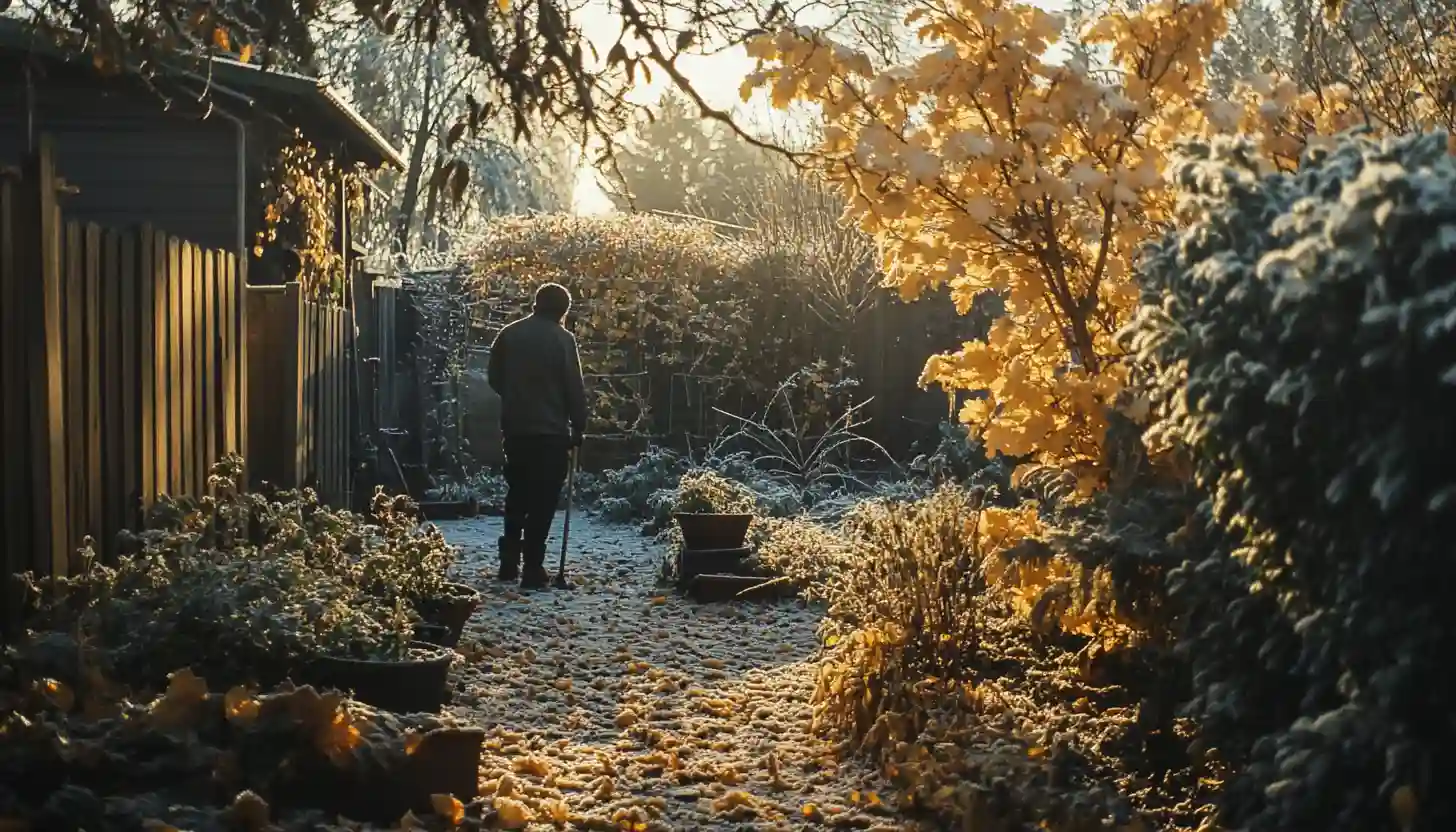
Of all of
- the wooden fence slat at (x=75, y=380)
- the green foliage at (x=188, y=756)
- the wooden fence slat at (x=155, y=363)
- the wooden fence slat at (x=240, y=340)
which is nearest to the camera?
the green foliage at (x=188, y=756)

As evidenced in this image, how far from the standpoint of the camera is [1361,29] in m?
16.9

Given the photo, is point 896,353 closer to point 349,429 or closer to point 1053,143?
point 349,429

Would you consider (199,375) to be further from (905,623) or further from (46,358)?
(905,623)

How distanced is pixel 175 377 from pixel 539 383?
3.53 meters

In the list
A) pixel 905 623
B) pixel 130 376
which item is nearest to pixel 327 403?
pixel 130 376

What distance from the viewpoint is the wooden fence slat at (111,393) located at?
5.18 metres

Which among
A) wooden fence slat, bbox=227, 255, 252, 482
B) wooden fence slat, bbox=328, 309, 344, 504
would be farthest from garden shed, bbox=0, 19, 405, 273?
wooden fence slat, bbox=227, 255, 252, 482

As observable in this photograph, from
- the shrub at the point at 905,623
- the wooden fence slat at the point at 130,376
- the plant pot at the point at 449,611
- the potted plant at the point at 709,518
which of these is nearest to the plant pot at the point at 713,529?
the potted plant at the point at 709,518

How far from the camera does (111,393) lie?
524 cm

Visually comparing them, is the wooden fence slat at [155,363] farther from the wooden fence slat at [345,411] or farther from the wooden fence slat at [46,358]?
the wooden fence slat at [345,411]

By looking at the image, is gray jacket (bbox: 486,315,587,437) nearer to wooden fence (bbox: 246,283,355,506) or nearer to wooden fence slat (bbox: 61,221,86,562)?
wooden fence (bbox: 246,283,355,506)

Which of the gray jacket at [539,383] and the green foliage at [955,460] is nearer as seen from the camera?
the gray jacket at [539,383]

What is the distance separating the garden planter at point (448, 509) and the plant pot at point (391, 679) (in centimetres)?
850

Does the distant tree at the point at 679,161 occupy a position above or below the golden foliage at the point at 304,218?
above
